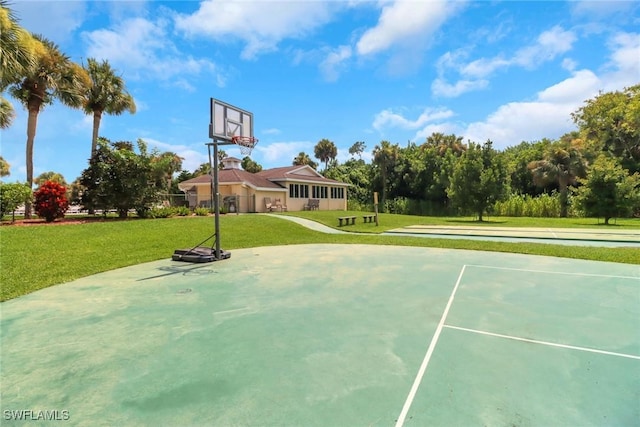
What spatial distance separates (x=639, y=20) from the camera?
1367 centimetres

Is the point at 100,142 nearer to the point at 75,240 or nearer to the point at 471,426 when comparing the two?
the point at 75,240

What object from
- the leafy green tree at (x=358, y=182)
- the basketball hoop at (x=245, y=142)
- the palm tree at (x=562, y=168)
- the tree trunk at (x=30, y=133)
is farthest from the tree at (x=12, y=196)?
the palm tree at (x=562, y=168)

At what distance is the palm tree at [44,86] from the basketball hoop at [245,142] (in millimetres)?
12479

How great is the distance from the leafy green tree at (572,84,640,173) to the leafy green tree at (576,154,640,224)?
44.4 feet

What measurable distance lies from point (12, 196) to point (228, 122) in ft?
37.7

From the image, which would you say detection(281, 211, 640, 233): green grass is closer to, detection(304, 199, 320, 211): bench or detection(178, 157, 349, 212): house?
detection(178, 157, 349, 212): house

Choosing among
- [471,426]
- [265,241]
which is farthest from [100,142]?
[471,426]

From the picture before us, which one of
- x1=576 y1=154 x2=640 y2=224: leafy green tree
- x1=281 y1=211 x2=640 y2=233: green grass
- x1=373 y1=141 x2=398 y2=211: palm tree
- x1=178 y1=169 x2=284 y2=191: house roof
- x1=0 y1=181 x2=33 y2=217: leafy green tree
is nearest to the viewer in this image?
x1=0 y1=181 x2=33 y2=217: leafy green tree

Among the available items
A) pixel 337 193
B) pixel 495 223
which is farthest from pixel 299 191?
pixel 495 223

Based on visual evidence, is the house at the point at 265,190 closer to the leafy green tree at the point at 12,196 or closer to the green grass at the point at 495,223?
the green grass at the point at 495,223

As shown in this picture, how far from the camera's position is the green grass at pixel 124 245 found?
797 centimetres

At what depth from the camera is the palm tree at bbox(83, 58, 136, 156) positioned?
22031 millimetres

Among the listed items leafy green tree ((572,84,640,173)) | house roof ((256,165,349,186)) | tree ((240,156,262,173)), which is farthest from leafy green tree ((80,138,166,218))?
leafy green tree ((572,84,640,173))

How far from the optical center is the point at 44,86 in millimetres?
17562
